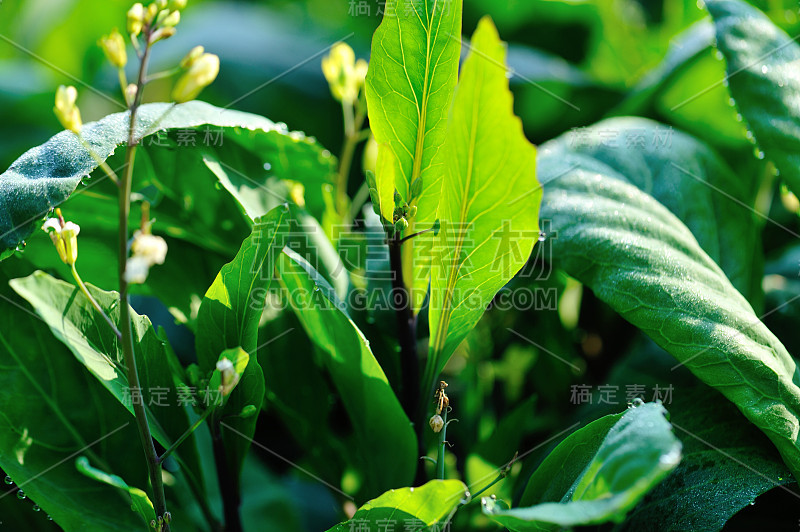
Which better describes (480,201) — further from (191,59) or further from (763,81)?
(763,81)

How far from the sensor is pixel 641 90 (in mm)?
824

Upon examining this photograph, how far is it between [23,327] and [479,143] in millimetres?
352

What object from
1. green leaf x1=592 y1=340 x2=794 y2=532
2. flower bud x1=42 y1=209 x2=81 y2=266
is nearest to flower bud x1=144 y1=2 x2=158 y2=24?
flower bud x1=42 y1=209 x2=81 y2=266

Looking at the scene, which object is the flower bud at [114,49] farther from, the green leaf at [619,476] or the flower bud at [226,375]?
the green leaf at [619,476]

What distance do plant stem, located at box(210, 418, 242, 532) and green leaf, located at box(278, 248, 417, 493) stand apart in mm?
97

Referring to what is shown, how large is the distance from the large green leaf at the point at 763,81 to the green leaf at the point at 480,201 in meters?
0.29

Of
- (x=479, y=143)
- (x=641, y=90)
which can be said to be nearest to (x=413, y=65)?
(x=479, y=143)

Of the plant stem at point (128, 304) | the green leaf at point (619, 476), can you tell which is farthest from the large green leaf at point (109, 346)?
the green leaf at point (619, 476)

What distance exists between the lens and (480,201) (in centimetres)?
44

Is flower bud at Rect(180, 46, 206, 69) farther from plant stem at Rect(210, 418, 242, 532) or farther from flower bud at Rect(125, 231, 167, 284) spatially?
plant stem at Rect(210, 418, 242, 532)

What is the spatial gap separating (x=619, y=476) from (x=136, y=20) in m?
0.36

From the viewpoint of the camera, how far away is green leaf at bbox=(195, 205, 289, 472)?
0.45 meters

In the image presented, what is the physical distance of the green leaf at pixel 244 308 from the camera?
446 millimetres

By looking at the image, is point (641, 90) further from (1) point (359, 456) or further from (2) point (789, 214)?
(1) point (359, 456)
